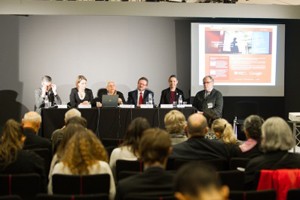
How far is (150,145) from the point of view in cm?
264

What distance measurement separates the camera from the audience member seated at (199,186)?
1.52m

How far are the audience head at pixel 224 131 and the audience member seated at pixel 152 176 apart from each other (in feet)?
6.77

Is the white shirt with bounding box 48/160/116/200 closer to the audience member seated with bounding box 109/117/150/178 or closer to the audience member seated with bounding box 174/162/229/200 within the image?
the audience member seated with bounding box 109/117/150/178

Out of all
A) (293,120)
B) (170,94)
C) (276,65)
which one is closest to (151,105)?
(170,94)

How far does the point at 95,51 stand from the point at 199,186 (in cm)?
901

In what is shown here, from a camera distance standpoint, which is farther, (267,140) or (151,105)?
(151,105)

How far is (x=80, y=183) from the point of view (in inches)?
123

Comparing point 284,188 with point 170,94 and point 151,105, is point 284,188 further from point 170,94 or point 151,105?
point 170,94

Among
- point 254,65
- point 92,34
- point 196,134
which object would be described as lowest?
point 196,134

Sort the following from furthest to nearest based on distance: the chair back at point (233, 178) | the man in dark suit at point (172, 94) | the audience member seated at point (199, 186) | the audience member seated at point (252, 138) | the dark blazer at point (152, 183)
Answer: the man in dark suit at point (172, 94) → the audience member seated at point (252, 138) → the chair back at point (233, 178) → the dark blazer at point (152, 183) → the audience member seated at point (199, 186)

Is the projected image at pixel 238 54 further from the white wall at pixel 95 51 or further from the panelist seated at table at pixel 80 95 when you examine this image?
the panelist seated at table at pixel 80 95

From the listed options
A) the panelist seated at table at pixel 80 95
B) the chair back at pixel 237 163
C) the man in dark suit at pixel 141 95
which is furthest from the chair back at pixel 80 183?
the man in dark suit at pixel 141 95

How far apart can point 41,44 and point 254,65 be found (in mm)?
4485

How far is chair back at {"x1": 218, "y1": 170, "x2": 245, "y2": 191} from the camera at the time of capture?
10.5ft
